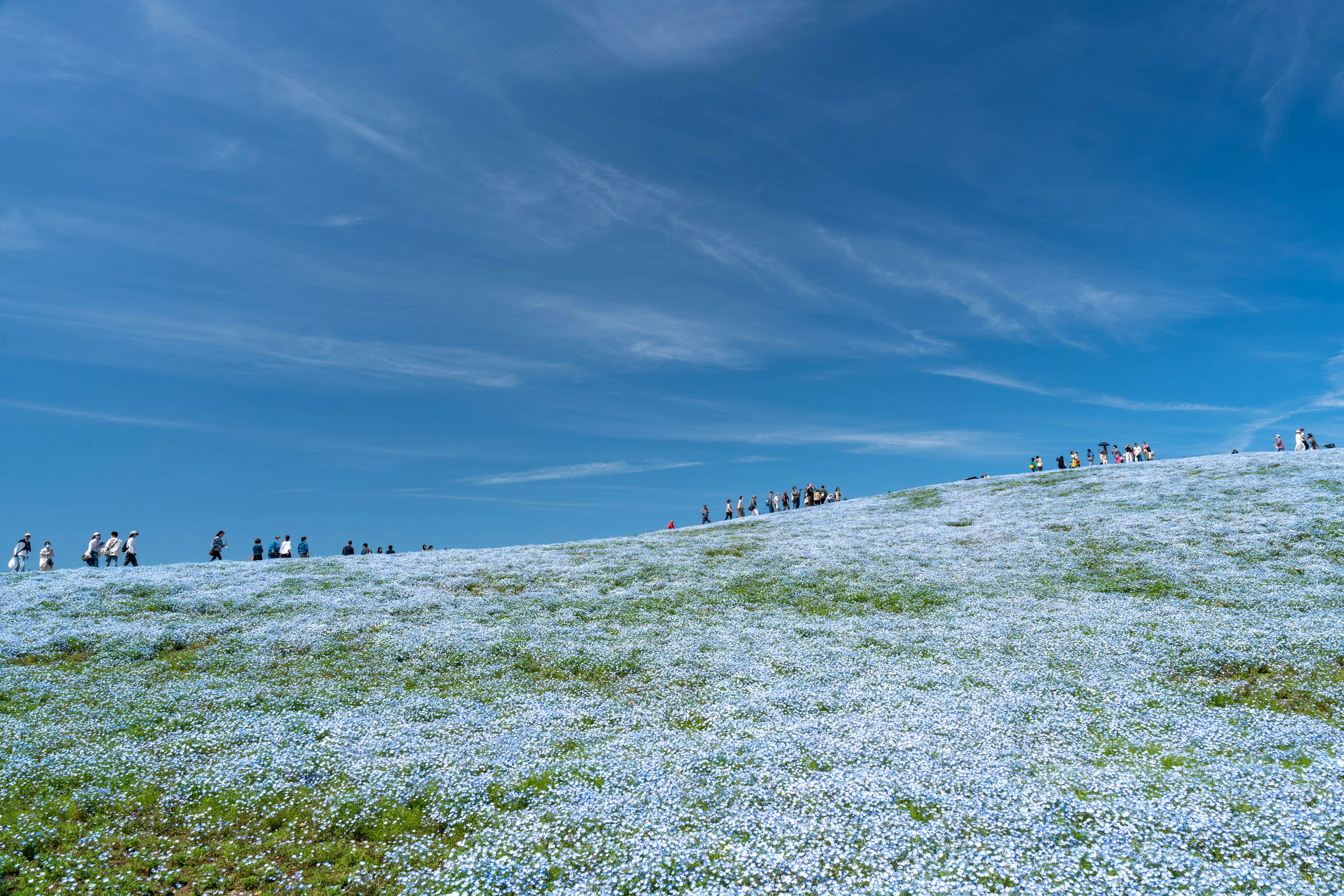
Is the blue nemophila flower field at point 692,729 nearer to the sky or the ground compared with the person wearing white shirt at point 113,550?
nearer to the ground

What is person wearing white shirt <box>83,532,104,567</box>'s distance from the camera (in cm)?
3934

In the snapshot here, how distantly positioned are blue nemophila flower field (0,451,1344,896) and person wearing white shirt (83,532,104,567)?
8.48 m

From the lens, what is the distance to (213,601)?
27.9 meters

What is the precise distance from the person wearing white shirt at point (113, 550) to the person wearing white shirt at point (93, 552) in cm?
29

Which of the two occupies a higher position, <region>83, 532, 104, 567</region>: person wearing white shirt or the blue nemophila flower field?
<region>83, 532, 104, 567</region>: person wearing white shirt

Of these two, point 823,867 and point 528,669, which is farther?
point 528,669

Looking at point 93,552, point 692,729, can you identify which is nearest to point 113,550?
point 93,552

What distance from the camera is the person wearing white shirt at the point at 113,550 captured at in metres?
39.2

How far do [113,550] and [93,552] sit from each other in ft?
3.97

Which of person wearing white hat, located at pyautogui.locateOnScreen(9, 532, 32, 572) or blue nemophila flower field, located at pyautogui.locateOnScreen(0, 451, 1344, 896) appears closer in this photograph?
blue nemophila flower field, located at pyautogui.locateOnScreen(0, 451, 1344, 896)

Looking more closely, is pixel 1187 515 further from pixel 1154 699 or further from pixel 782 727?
pixel 782 727

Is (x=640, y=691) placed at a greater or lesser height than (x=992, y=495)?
lesser

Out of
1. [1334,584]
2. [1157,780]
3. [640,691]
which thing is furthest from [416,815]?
[1334,584]

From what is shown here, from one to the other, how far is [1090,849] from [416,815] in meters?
12.5
